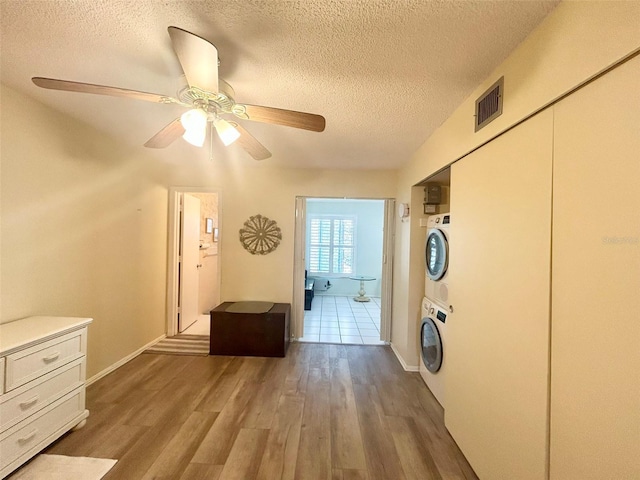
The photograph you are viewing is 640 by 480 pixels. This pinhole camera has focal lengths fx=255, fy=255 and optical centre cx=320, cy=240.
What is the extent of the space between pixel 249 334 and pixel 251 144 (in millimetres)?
2200

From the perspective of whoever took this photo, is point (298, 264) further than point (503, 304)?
Yes

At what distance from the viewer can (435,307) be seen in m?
2.30

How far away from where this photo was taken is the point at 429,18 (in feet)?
3.49

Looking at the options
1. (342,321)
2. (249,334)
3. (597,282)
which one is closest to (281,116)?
(597,282)

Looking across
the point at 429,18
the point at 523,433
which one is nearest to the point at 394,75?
the point at 429,18

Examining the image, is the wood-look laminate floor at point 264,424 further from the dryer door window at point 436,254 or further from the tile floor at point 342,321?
the dryer door window at point 436,254

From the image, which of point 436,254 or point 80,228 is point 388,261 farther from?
point 80,228

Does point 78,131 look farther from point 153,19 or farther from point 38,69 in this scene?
point 153,19

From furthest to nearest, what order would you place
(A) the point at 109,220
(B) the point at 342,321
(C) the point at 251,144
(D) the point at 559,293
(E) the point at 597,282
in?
1. (B) the point at 342,321
2. (A) the point at 109,220
3. (C) the point at 251,144
4. (D) the point at 559,293
5. (E) the point at 597,282

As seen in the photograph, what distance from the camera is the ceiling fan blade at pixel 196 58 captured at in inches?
36.8

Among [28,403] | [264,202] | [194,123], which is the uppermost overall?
[194,123]

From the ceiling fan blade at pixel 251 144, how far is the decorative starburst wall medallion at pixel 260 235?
1.58 m

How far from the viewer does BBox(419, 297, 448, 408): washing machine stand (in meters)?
2.14

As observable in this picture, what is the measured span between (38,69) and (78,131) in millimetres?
837
